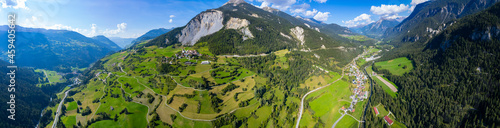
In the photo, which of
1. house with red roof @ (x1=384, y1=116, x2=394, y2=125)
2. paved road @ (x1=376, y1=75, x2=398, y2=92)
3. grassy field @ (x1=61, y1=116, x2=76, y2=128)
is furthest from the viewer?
paved road @ (x1=376, y1=75, x2=398, y2=92)

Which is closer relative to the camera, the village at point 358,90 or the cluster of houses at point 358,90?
the village at point 358,90

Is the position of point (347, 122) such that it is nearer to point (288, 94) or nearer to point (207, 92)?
point (288, 94)

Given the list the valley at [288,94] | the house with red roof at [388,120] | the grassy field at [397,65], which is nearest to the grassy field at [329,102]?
the valley at [288,94]

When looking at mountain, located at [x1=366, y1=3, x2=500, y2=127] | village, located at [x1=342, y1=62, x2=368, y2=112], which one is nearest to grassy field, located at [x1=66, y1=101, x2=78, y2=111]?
village, located at [x1=342, y1=62, x2=368, y2=112]

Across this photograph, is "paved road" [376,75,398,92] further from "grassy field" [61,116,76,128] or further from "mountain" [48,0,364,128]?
"grassy field" [61,116,76,128]

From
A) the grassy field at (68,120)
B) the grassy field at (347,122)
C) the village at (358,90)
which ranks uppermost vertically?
the village at (358,90)

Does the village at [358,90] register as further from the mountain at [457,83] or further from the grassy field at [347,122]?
the grassy field at [347,122]
